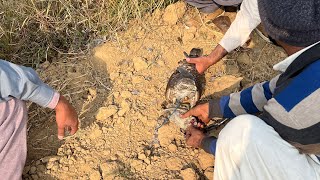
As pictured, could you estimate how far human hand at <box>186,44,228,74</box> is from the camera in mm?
2512

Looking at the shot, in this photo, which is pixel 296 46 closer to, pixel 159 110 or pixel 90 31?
pixel 159 110

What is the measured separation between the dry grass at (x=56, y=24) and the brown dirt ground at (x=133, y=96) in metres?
0.09

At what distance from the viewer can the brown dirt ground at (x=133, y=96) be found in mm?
2326

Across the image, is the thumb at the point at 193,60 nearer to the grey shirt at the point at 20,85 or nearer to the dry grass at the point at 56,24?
the dry grass at the point at 56,24

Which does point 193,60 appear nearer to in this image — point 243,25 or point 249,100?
point 243,25

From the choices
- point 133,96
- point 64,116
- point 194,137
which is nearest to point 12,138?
point 64,116

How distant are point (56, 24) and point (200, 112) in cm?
123

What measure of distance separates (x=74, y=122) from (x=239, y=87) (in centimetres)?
105

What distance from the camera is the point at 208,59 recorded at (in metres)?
2.53

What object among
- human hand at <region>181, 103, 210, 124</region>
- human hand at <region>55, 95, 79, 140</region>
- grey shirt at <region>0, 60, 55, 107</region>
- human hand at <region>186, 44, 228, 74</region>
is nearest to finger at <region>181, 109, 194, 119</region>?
human hand at <region>181, 103, 210, 124</region>

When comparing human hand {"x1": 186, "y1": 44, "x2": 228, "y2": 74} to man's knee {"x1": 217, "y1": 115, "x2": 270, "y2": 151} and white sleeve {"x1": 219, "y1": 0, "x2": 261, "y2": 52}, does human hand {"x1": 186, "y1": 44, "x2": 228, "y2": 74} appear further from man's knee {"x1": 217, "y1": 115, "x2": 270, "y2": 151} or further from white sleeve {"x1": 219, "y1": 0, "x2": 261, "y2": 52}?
man's knee {"x1": 217, "y1": 115, "x2": 270, "y2": 151}

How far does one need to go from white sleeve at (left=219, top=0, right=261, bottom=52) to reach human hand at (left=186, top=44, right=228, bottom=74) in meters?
0.04

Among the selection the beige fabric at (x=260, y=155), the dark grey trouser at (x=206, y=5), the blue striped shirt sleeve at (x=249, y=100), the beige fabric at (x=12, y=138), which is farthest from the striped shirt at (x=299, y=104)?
the dark grey trouser at (x=206, y=5)

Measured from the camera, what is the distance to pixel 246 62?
9.40ft
